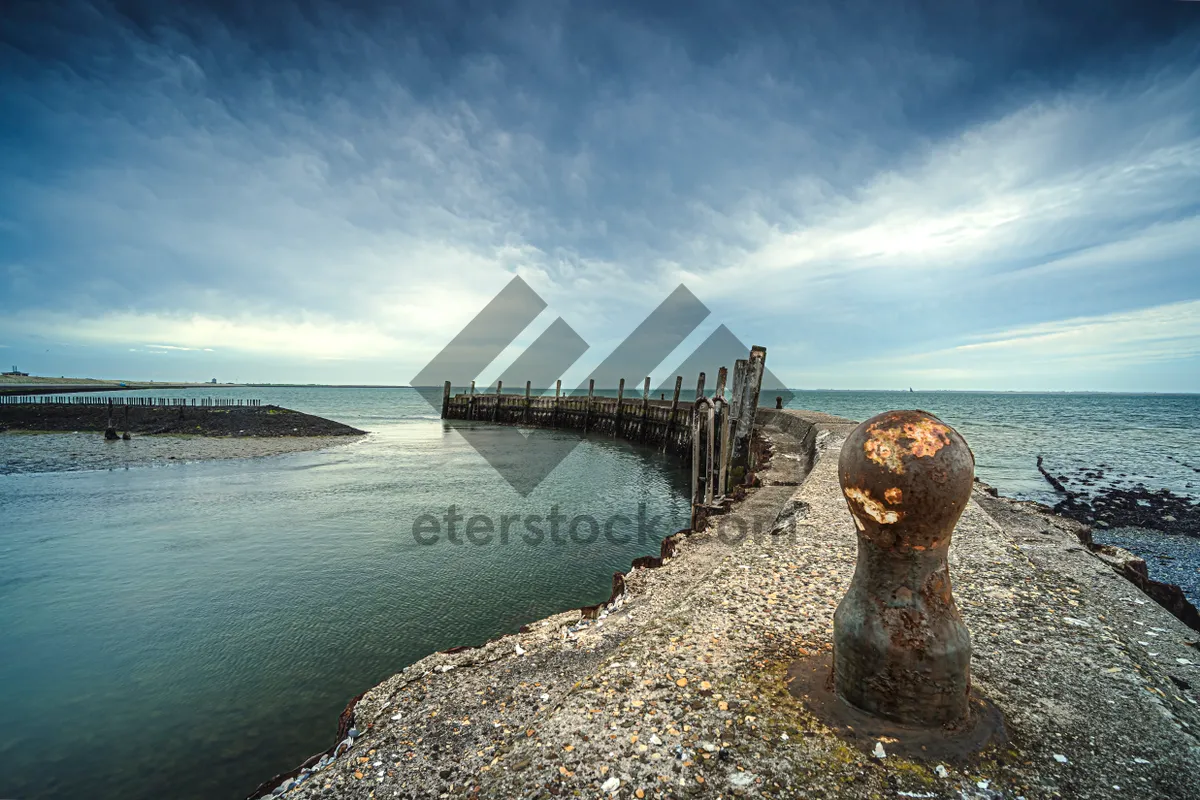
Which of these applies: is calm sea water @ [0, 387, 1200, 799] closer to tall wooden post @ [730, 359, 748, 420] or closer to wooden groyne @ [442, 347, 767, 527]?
wooden groyne @ [442, 347, 767, 527]

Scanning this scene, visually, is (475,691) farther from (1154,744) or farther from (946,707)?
(1154,744)

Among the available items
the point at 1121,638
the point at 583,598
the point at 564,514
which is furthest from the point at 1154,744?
the point at 564,514

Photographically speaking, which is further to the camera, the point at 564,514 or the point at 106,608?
the point at 564,514

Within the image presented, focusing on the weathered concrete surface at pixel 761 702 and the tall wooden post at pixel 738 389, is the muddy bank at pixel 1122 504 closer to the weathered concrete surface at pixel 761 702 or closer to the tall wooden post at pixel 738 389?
the tall wooden post at pixel 738 389

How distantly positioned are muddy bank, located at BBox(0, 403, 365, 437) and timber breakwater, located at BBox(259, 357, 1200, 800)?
91.0ft

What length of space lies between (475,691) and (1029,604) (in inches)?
129

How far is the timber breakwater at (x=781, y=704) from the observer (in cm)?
176

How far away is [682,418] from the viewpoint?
23.6 metres

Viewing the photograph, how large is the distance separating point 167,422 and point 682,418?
1123 inches

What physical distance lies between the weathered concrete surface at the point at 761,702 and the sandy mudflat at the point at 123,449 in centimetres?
1939

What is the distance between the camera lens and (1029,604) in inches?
121

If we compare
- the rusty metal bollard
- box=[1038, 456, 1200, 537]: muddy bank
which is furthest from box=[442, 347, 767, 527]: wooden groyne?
box=[1038, 456, 1200, 537]: muddy bank

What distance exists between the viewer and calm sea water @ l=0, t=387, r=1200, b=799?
12.7 ft

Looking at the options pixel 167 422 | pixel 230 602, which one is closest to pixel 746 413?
pixel 230 602
